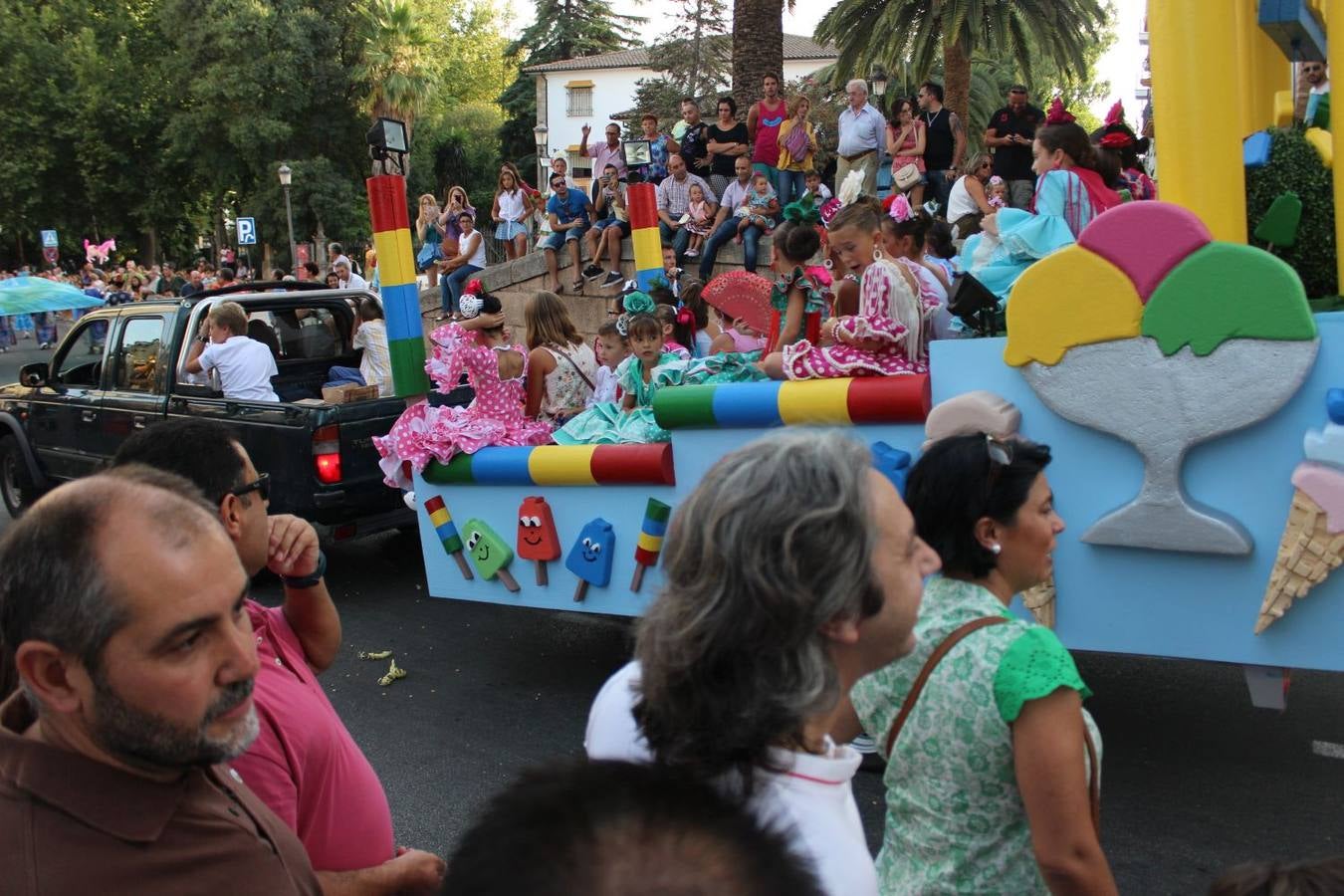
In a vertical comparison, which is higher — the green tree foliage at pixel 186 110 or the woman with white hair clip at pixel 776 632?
the green tree foliage at pixel 186 110

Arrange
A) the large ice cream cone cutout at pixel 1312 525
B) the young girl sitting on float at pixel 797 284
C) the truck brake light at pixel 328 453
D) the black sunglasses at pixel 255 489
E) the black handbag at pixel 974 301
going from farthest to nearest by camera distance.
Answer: the truck brake light at pixel 328 453 < the young girl sitting on float at pixel 797 284 < the black handbag at pixel 974 301 < the large ice cream cone cutout at pixel 1312 525 < the black sunglasses at pixel 255 489

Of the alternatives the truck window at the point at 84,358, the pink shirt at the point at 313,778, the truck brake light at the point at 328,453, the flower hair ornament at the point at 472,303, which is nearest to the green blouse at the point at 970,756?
the pink shirt at the point at 313,778

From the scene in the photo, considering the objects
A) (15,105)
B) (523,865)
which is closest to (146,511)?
(523,865)

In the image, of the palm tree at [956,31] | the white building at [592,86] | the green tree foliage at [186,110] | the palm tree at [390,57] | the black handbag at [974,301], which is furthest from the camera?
the white building at [592,86]

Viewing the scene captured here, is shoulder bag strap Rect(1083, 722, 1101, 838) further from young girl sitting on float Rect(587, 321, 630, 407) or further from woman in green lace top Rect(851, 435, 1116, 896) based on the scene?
young girl sitting on float Rect(587, 321, 630, 407)

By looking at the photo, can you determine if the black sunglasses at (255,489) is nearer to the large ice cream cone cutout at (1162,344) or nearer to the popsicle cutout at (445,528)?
the large ice cream cone cutout at (1162,344)

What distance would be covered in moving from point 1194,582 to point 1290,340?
73 cm

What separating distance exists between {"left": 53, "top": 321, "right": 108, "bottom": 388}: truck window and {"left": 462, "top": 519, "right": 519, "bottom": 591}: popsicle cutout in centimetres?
444

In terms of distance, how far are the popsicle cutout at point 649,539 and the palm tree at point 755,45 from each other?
32.3 ft

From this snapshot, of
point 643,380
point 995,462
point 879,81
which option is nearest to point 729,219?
point 879,81

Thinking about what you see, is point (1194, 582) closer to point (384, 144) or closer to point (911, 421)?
point (911, 421)

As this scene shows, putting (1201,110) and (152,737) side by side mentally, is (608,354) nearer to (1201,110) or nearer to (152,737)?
(1201,110)

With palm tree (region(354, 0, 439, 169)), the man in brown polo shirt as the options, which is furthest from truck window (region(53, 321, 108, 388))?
palm tree (region(354, 0, 439, 169))

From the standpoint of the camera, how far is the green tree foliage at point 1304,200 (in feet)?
11.8
